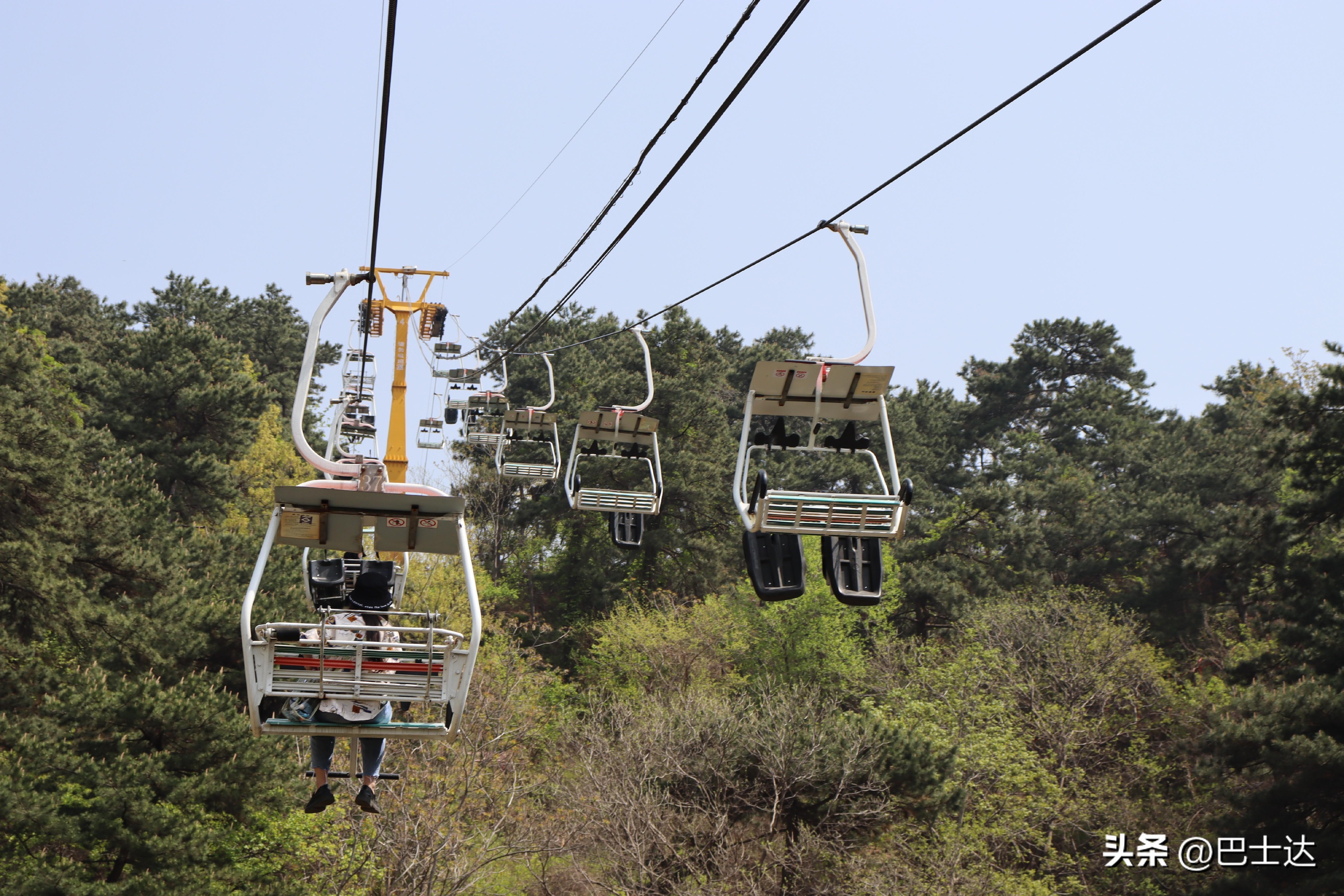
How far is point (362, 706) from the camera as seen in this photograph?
7820 millimetres

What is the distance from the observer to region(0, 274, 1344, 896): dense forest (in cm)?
2047

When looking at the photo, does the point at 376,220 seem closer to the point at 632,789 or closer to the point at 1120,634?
the point at 632,789

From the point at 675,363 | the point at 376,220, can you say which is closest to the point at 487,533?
the point at 675,363

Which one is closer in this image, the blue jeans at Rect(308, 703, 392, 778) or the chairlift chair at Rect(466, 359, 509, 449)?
the blue jeans at Rect(308, 703, 392, 778)

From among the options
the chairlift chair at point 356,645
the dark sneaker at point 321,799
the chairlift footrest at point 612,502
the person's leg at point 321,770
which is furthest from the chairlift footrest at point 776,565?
the chairlift footrest at point 612,502

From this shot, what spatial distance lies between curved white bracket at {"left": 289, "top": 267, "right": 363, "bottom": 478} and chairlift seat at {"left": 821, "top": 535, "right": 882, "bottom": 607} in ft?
13.9

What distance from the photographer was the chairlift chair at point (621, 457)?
1703cm

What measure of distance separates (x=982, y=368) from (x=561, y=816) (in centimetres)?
3656

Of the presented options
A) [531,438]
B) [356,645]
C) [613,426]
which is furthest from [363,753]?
[531,438]

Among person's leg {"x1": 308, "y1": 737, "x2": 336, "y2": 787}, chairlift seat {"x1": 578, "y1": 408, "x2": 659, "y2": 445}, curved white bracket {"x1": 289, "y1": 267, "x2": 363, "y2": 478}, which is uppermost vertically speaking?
chairlift seat {"x1": 578, "y1": 408, "x2": 659, "y2": 445}

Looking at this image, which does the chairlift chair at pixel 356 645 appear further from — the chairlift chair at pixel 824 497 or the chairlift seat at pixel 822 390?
the chairlift seat at pixel 822 390

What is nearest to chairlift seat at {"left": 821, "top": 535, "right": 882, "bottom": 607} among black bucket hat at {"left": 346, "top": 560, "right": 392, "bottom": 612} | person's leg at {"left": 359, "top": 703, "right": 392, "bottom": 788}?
black bucket hat at {"left": 346, "top": 560, "right": 392, "bottom": 612}

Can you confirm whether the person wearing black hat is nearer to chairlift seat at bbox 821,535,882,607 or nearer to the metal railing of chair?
chairlift seat at bbox 821,535,882,607

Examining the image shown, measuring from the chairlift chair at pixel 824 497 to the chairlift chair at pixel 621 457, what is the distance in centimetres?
516
